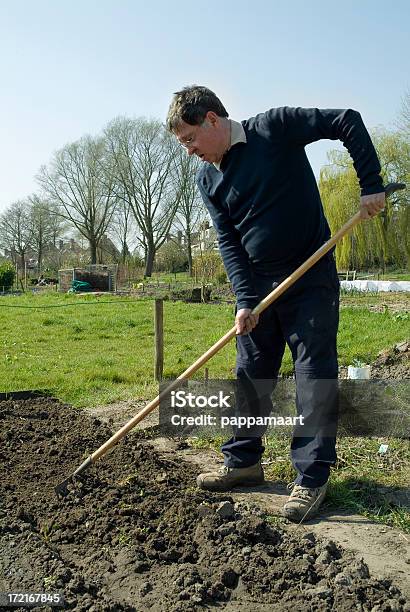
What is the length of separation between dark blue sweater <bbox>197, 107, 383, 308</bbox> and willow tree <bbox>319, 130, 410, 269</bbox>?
28724 mm

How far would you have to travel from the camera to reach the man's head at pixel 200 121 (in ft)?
12.1

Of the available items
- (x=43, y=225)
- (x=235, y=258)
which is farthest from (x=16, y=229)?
(x=235, y=258)

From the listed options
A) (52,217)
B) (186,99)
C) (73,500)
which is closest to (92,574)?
(73,500)

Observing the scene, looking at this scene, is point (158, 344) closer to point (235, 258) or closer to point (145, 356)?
point (145, 356)

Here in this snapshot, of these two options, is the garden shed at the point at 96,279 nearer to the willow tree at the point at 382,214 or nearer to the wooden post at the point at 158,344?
the willow tree at the point at 382,214

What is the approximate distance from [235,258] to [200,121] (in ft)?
2.78

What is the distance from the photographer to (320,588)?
2678 mm

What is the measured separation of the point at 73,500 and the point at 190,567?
108cm

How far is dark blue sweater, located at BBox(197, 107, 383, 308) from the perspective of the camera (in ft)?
12.2

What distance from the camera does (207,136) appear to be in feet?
12.4

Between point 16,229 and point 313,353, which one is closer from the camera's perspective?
point 313,353

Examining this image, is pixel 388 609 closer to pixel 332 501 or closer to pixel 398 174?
pixel 332 501

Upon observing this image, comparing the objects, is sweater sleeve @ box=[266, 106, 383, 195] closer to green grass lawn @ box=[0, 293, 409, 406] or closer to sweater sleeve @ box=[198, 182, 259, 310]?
sweater sleeve @ box=[198, 182, 259, 310]

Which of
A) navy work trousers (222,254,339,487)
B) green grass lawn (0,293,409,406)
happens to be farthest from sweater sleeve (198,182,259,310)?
green grass lawn (0,293,409,406)
